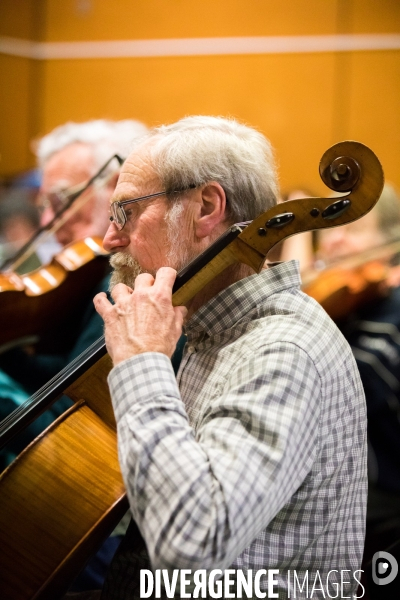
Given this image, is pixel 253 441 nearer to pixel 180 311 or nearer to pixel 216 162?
pixel 180 311

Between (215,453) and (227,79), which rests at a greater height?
(215,453)

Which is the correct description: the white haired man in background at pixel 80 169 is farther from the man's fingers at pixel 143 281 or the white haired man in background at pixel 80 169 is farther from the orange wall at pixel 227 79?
the orange wall at pixel 227 79

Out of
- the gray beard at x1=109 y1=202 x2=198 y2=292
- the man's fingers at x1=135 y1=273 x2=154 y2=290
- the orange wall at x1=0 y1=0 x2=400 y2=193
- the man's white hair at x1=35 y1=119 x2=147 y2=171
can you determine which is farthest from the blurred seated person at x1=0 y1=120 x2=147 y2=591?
the orange wall at x1=0 y1=0 x2=400 y2=193

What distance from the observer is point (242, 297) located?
114 centimetres

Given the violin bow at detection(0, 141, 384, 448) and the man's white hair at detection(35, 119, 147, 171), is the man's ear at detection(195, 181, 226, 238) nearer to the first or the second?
the violin bow at detection(0, 141, 384, 448)

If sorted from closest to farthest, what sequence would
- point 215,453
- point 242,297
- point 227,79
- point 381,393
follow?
point 215,453 < point 242,297 < point 381,393 < point 227,79

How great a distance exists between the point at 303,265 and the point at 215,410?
2.53m

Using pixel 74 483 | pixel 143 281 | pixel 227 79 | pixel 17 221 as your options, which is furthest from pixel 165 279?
pixel 227 79

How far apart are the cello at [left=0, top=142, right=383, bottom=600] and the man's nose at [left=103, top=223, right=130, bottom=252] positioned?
0.76ft

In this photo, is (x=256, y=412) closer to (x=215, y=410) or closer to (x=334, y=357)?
(x=215, y=410)

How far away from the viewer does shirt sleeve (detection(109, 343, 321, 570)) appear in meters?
0.83

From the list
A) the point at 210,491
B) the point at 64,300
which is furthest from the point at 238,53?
the point at 210,491

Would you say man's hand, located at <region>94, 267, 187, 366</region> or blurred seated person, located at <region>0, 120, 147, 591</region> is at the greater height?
man's hand, located at <region>94, 267, 187, 366</region>

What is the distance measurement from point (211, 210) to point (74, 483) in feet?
1.75
